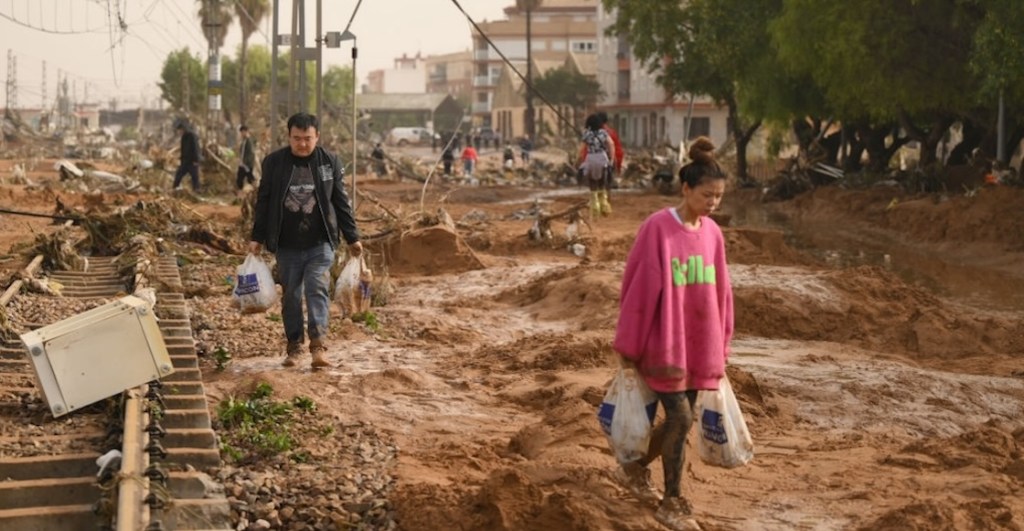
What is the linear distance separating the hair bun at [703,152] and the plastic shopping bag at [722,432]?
37.1 inches

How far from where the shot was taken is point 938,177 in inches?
1270

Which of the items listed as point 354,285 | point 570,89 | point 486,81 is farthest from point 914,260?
point 486,81

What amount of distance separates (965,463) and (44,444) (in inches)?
185

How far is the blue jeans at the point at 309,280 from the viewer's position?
34.1 ft

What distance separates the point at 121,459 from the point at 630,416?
2372mm

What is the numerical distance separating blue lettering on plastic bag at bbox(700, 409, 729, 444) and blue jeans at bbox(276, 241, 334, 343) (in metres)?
4.41

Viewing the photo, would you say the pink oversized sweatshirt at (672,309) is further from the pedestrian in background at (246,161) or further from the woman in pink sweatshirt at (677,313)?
the pedestrian in background at (246,161)

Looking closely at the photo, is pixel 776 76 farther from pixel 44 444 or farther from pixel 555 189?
pixel 44 444

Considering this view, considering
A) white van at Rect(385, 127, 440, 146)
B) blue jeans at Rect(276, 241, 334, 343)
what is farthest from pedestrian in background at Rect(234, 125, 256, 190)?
white van at Rect(385, 127, 440, 146)

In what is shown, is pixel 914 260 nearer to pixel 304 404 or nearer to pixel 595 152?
pixel 595 152

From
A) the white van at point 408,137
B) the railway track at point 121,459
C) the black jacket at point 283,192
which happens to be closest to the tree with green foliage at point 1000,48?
the black jacket at point 283,192

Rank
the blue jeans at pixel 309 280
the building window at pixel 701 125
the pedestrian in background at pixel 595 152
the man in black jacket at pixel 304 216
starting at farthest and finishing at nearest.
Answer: the building window at pixel 701 125 → the pedestrian in background at pixel 595 152 → the blue jeans at pixel 309 280 → the man in black jacket at pixel 304 216

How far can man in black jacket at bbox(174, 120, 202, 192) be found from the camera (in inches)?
1282

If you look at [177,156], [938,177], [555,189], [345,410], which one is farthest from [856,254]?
[177,156]
